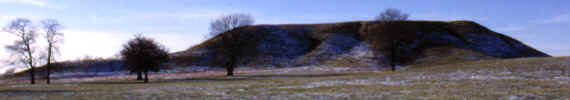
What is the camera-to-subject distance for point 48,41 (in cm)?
4509

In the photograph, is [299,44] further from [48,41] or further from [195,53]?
[48,41]

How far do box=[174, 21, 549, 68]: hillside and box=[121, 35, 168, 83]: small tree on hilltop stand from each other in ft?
64.5

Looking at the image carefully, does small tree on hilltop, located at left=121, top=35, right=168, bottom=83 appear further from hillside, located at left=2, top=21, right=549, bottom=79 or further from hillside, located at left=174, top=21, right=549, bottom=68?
hillside, located at left=174, top=21, right=549, bottom=68

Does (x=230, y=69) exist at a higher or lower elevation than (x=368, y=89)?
lower

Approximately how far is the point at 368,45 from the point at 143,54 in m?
59.1

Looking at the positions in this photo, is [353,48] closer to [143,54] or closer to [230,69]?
[230,69]

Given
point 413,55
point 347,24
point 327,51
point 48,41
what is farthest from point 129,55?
point 347,24

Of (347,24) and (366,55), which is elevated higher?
(347,24)

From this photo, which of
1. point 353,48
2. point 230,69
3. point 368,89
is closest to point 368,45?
point 353,48

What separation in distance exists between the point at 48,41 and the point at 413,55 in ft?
214

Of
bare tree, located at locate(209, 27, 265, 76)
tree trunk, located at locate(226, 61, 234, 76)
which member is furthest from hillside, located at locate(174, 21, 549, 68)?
tree trunk, located at locate(226, 61, 234, 76)

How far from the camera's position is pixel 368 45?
92.3 meters

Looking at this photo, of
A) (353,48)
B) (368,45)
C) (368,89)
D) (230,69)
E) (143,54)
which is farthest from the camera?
(368,45)

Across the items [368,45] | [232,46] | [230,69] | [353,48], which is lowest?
[230,69]
